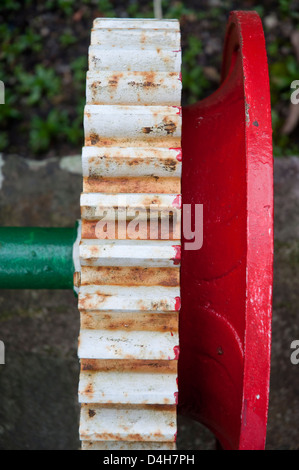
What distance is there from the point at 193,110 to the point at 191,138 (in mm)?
145

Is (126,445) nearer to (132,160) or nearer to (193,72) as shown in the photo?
(132,160)

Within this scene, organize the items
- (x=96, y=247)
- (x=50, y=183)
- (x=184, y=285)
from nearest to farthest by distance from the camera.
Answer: (x=96, y=247), (x=184, y=285), (x=50, y=183)

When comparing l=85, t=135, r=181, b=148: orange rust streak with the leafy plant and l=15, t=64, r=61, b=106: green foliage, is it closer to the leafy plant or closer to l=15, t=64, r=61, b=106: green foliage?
the leafy plant

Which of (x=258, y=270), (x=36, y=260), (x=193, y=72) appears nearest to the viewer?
(x=258, y=270)

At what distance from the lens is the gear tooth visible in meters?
1.20

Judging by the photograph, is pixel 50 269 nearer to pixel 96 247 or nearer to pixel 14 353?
pixel 96 247

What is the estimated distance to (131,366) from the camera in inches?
48.3

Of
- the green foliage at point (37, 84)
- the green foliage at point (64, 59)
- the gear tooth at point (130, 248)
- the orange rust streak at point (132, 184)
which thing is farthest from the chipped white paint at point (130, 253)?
the green foliage at point (37, 84)

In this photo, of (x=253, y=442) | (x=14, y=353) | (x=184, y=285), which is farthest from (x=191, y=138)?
(x=14, y=353)

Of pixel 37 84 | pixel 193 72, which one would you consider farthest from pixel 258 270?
pixel 37 84

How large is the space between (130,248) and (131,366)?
0.99ft

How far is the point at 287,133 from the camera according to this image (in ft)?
8.16

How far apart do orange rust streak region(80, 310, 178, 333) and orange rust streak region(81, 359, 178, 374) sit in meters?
0.08

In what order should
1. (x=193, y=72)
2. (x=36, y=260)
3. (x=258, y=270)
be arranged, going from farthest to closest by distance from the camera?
(x=193, y=72), (x=36, y=260), (x=258, y=270)
